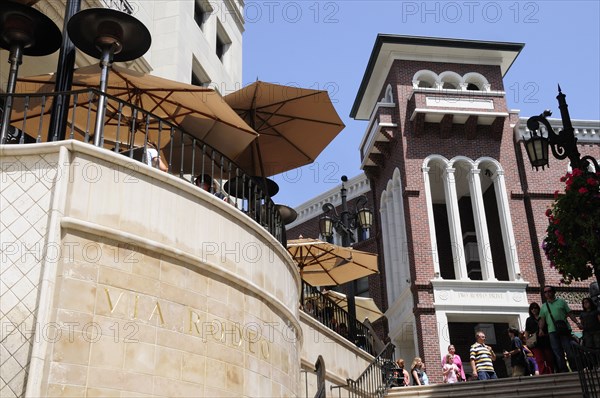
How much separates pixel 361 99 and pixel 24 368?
1082 inches

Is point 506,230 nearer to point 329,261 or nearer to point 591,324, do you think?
point 329,261

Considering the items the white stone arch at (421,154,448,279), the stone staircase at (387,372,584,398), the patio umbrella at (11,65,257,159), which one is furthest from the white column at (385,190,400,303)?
the patio umbrella at (11,65,257,159)

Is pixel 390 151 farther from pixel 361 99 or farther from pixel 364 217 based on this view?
pixel 364 217

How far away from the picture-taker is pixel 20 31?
10.2 meters

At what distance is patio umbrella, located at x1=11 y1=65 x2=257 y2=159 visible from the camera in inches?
431

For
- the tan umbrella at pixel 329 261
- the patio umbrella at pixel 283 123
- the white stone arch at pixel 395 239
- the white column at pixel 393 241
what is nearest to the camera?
the patio umbrella at pixel 283 123

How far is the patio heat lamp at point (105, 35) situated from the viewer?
923 cm

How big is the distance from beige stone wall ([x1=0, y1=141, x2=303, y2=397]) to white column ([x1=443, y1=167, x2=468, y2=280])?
16822 millimetres

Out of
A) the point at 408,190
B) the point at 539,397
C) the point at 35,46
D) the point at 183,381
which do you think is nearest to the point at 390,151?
the point at 408,190

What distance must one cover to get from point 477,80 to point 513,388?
18.0m

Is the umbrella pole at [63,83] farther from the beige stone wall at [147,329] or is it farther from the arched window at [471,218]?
the arched window at [471,218]

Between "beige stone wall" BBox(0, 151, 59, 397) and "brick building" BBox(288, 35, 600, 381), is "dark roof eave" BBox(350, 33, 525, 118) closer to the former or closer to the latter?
"brick building" BBox(288, 35, 600, 381)

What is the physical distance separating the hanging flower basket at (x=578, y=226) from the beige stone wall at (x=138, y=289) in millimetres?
5201

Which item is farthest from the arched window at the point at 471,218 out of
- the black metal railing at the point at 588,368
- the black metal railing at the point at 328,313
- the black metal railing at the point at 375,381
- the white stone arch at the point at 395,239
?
the black metal railing at the point at 588,368
